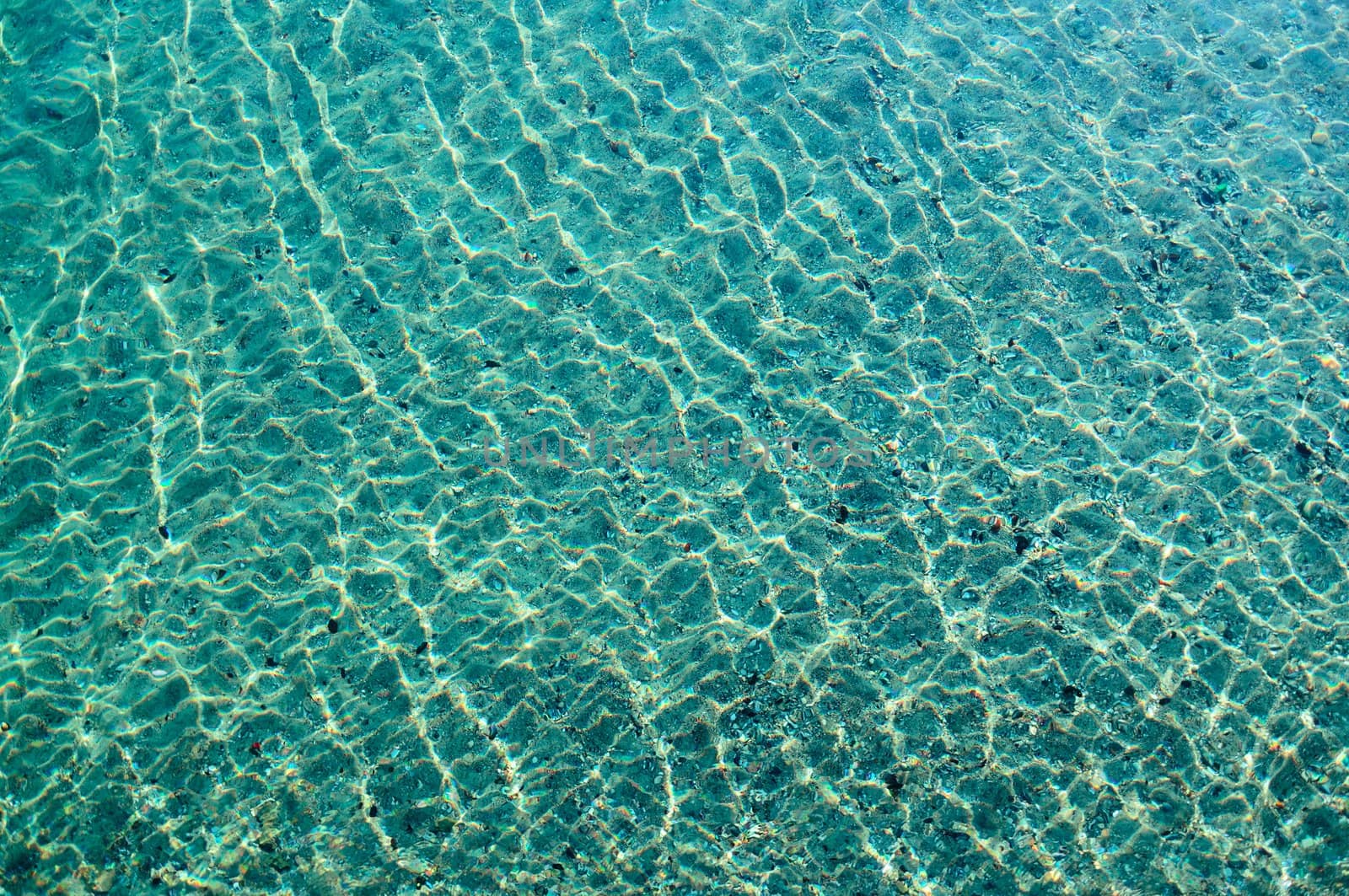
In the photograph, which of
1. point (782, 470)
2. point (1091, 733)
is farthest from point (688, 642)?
point (1091, 733)

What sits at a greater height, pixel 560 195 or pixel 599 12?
pixel 599 12

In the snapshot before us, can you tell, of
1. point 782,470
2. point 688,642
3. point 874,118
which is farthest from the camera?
point 874,118

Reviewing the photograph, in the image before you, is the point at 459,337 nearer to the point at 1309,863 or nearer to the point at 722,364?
the point at 722,364

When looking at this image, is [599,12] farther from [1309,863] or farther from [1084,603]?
[1309,863]

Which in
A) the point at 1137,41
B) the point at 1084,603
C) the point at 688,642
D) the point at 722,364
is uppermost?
the point at 1137,41

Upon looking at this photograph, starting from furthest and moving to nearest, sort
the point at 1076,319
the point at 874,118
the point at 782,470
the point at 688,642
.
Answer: the point at 874,118, the point at 1076,319, the point at 782,470, the point at 688,642

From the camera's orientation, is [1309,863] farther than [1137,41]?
No
